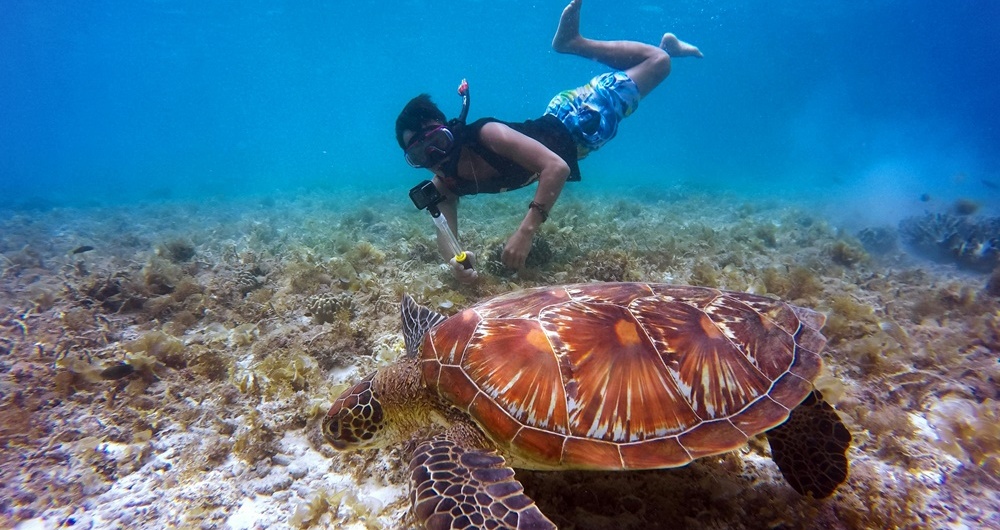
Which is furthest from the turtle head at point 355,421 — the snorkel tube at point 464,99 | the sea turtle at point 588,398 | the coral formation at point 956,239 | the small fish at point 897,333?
the coral formation at point 956,239

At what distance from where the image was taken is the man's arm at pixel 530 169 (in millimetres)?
3820

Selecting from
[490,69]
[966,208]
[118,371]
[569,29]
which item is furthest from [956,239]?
[490,69]

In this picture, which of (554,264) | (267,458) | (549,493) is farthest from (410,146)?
(549,493)

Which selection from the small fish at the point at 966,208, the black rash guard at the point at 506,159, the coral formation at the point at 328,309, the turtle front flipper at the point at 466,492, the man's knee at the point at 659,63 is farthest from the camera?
the small fish at the point at 966,208

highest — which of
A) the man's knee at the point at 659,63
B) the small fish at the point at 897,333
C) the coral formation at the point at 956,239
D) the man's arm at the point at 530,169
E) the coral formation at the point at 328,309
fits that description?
the man's knee at the point at 659,63

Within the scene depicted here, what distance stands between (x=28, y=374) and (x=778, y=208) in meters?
15.6

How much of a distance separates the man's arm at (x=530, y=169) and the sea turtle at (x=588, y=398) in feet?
5.75

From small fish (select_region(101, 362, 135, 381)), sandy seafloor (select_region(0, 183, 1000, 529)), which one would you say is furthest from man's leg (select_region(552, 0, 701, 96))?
small fish (select_region(101, 362, 135, 381))

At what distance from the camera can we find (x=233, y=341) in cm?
330

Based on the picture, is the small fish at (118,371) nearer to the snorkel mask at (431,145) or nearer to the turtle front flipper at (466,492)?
the turtle front flipper at (466,492)

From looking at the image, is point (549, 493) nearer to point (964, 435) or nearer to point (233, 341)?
point (964, 435)

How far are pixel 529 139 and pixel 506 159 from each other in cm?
35

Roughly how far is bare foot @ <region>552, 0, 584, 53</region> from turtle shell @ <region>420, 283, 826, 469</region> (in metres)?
5.34

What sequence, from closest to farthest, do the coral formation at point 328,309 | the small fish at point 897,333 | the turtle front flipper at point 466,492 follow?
the turtle front flipper at point 466,492 < the small fish at point 897,333 < the coral formation at point 328,309
